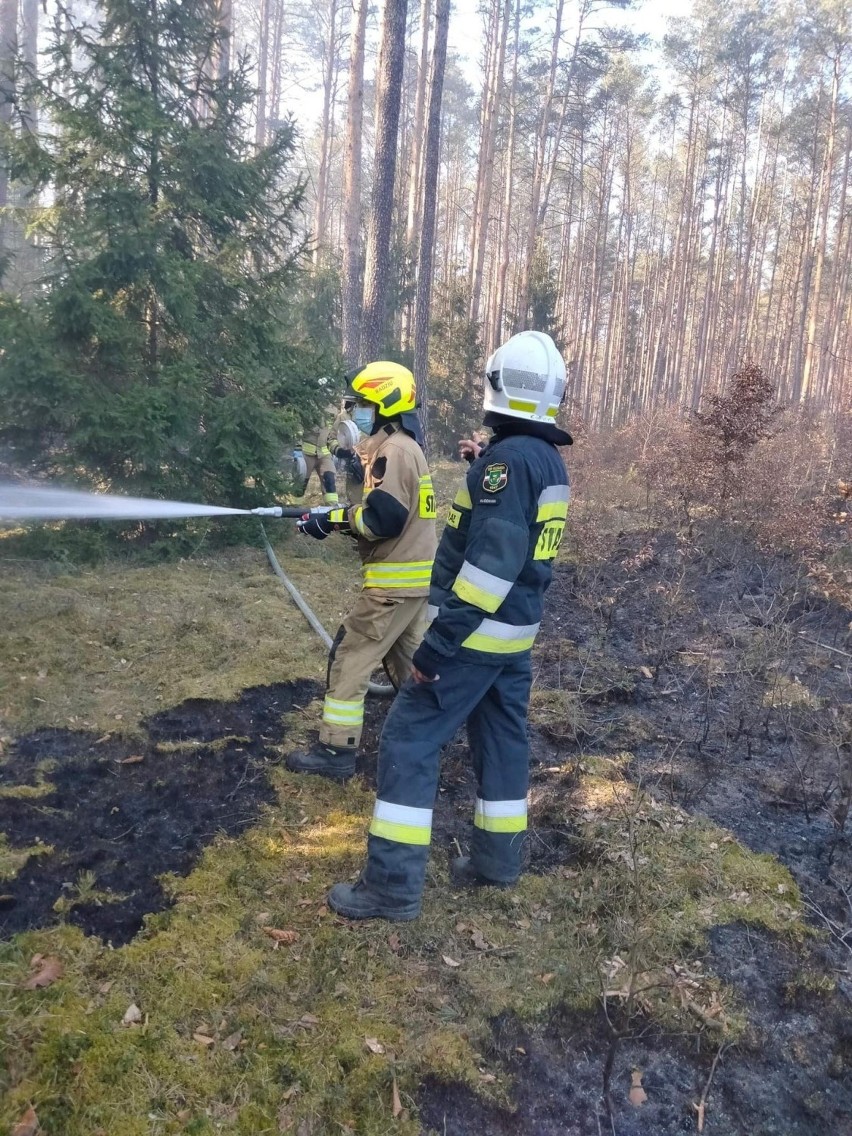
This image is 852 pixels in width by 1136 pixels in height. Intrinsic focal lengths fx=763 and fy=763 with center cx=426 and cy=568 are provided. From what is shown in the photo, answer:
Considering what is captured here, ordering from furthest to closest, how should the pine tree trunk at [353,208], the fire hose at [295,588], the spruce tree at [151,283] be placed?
1. the pine tree trunk at [353,208]
2. the spruce tree at [151,283]
3. the fire hose at [295,588]

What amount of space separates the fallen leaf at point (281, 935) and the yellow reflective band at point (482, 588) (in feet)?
4.95

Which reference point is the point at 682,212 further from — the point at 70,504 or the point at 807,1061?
the point at 807,1061

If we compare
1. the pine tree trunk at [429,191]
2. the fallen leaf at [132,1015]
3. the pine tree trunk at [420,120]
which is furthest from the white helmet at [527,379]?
the pine tree trunk at [420,120]

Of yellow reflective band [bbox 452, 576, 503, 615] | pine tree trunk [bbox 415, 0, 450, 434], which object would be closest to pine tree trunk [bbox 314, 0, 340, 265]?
pine tree trunk [bbox 415, 0, 450, 434]

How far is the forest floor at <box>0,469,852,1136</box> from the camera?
241 centimetres

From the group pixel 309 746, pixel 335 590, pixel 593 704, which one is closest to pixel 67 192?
pixel 335 590

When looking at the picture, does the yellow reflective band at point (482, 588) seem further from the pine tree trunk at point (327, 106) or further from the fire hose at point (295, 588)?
the pine tree trunk at point (327, 106)

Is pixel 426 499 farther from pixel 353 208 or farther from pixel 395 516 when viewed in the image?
pixel 353 208

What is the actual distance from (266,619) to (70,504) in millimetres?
2163

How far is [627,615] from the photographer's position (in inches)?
308

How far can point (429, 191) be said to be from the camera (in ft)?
50.9

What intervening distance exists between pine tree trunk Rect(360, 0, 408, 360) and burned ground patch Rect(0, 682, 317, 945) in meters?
8.35

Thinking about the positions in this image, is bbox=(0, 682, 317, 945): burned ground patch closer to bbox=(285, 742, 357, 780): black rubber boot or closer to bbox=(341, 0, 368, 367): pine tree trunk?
bbox=(285, 742, 357, 780): black rubber boot

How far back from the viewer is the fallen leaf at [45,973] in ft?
8.49
